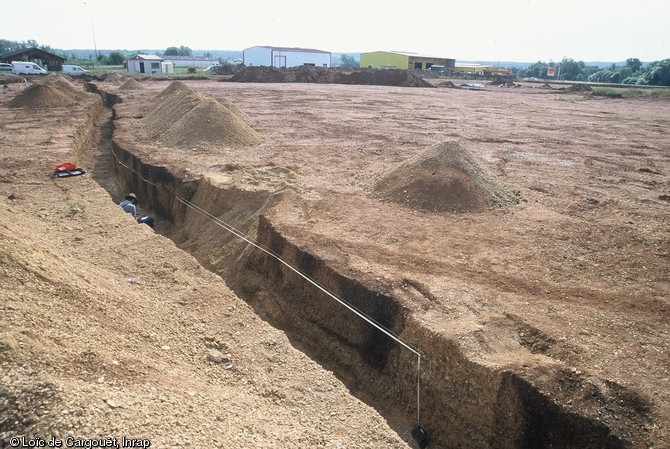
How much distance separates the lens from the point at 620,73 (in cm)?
7556

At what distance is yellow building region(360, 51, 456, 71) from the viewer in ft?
278

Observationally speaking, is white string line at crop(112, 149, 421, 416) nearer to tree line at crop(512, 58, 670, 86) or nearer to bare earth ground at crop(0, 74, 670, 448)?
bare earth ground at crop(0, 74, 670, 448)

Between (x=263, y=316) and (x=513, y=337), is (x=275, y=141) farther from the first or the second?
(x=513, y=337)

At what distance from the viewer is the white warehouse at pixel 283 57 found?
81.2 m

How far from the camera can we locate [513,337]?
6324mm

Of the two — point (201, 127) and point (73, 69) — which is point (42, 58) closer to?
point (73, 69)

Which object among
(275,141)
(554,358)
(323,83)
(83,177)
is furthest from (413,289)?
(323,83)

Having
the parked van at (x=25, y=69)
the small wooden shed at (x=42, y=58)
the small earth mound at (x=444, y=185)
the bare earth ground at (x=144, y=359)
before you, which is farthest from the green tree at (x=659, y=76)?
the small wooden shed at (x=42, y=58)

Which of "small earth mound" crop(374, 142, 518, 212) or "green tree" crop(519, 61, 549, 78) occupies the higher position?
"green tree" crop(519, 61, 549, 78)

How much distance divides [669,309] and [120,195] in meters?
14.8

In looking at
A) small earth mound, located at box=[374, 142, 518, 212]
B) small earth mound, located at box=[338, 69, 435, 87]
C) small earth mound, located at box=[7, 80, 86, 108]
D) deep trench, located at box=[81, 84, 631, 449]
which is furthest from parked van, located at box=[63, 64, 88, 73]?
small earth mound, located at box=[374, 142, 518, 212]

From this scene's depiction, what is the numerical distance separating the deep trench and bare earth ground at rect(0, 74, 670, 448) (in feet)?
0.92

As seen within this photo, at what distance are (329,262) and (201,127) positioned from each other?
10.7 m

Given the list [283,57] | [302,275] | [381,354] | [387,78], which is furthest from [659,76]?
[381,354]
